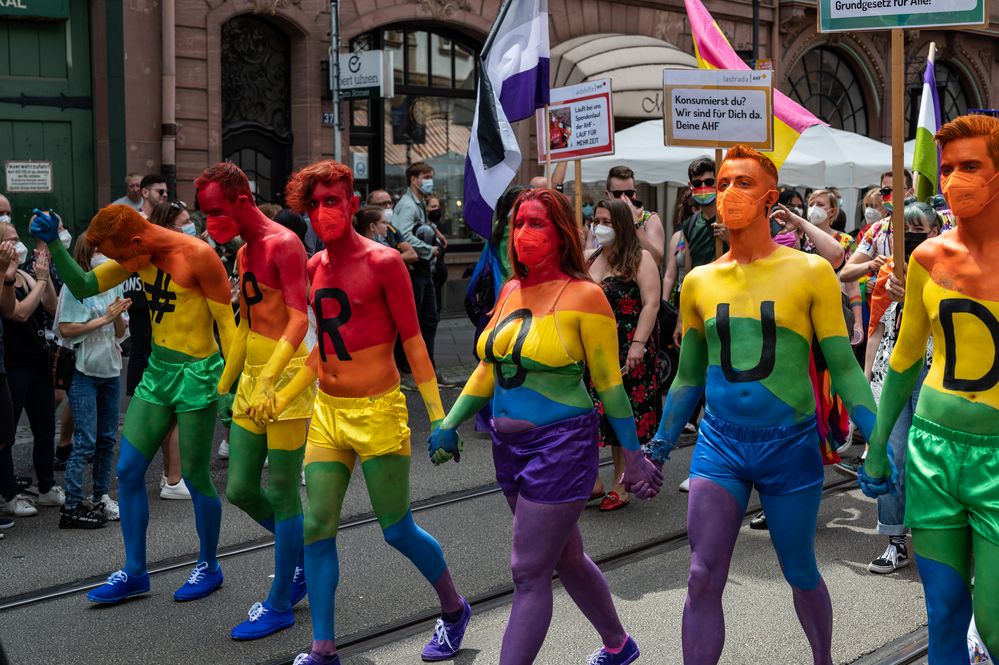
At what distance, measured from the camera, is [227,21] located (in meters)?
16.2

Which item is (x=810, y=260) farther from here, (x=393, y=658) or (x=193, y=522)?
(x=193, y=522)

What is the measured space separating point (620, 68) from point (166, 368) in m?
14.3

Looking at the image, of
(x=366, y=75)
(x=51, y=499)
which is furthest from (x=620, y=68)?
(x=51, y=499)

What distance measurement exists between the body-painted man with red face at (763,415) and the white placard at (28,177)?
1142 cm

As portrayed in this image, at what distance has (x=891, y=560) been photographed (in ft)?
20.2

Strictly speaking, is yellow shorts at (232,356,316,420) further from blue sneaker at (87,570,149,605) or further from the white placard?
the white placard

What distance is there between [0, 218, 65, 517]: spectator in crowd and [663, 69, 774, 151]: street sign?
3.94m

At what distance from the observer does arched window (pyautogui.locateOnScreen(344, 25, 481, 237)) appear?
1812 cm

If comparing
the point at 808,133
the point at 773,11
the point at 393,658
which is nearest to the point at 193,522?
the point at 393,658

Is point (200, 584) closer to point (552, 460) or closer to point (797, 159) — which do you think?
point (552, 460)

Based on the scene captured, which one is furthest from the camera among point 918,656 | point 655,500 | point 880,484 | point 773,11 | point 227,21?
point 773,11

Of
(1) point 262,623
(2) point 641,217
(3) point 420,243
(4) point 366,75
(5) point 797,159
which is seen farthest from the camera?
(5) point 797,159

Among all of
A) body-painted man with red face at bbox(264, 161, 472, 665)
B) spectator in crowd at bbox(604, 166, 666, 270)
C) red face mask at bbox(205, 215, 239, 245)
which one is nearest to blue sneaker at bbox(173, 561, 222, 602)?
body-painted man with red face at bbox(264, 161, 472, 665)

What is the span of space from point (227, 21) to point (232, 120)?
1281 millimetres
